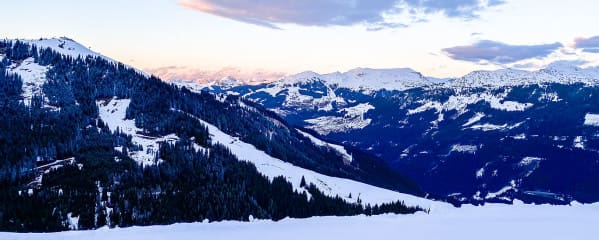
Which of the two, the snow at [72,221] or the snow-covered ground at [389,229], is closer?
the snow-covered ground at [389,229]

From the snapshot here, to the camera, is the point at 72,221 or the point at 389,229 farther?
the point at 72,221

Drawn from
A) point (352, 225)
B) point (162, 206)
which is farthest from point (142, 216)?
point (352, 225)

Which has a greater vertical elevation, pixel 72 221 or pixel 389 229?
pixel 389 229

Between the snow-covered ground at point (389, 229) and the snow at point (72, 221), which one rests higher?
the snow-covered ground at point (389, 229)

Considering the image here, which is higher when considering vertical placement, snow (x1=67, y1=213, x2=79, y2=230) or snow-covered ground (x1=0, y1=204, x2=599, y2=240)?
snow-covered ground (x1=0, y1=204, x2=599, y2=240)

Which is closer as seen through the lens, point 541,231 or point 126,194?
point 541,231

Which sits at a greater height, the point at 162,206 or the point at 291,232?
the point at 291,232

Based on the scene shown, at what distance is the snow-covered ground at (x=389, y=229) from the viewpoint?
33.3 m

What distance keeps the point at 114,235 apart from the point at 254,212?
6078 inches

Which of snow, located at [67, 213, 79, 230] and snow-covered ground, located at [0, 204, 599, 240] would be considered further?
snow, located at [67, 213, 79, 230]

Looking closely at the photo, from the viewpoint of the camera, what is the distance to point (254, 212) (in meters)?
Answer: 186

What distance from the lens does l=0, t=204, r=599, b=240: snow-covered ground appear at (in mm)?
33344

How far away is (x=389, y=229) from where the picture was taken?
36312 millimetres

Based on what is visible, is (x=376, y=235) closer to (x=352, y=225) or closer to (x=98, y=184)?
(x=352, y=225)
